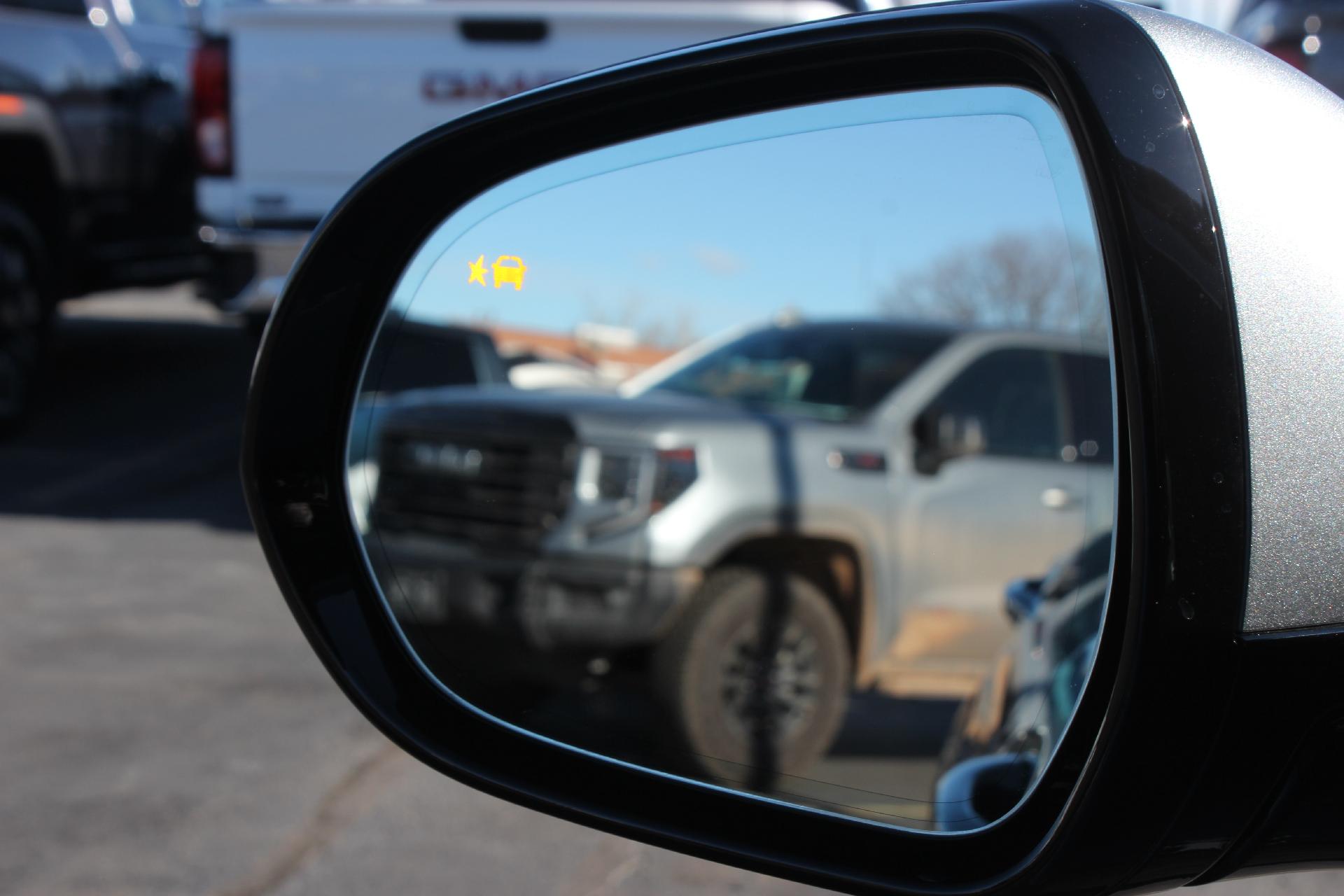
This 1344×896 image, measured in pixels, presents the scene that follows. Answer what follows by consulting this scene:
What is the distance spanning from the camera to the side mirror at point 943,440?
182 inches

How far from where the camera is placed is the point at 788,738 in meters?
4.08

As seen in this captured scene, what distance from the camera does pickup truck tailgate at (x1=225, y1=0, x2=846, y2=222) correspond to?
17.1 feet

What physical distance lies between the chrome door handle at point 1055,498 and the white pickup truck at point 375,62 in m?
2.09

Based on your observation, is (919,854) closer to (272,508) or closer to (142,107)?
(272,508)

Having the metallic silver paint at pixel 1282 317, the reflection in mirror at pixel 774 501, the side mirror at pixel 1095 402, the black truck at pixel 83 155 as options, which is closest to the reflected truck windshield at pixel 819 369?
the reflection in mirror at pixel 774 501

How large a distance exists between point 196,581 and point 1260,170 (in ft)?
17.5

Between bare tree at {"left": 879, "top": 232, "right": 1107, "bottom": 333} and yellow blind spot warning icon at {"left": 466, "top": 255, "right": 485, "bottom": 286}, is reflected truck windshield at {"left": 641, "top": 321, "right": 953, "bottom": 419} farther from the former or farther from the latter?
yellow blind spot warning icon at {"left": 466, "top": 255, "right": 485, "bottom": 286}

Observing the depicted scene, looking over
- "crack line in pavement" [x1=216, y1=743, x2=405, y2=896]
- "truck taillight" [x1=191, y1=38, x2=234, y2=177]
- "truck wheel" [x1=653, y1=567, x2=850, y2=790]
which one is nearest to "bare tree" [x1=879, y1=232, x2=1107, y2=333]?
"truck wheel" [x1=653, y1=567, x2=850, y2=790]

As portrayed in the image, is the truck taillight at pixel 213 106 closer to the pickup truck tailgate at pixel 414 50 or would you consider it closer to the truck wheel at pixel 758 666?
the pickup truck tailgate at pixel 414 50

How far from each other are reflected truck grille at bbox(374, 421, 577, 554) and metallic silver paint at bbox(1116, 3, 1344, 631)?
360 centimetres

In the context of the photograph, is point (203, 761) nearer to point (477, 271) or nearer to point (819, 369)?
point (819, 369)

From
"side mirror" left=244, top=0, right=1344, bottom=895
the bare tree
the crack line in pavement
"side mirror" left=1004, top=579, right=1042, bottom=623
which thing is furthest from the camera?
the bare tree

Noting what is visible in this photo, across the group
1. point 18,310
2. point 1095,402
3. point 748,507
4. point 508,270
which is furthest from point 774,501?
point 18,310

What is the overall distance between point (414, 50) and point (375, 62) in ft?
0.54
